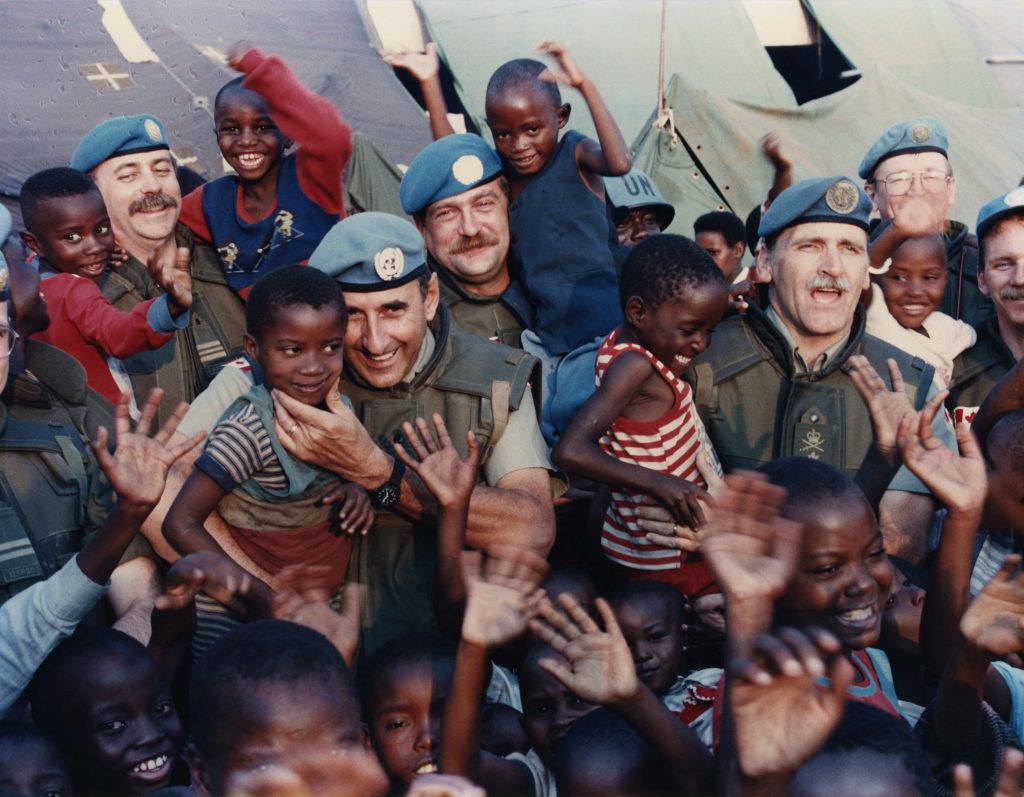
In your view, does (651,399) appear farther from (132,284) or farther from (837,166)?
(837,166)

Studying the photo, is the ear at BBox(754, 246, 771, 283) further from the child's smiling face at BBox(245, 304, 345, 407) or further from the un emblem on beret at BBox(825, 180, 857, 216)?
the child's smiling face at BBox(245, 304, 345, 407)

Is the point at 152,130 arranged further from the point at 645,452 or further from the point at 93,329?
the point at 645,452

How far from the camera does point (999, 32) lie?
1148cm

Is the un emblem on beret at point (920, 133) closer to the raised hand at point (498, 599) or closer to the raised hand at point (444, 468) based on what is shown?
the raised hand at point (444, 468)

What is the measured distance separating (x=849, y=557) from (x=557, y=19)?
320 inches

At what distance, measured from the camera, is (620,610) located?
11.9ft

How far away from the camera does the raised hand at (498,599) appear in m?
2.73

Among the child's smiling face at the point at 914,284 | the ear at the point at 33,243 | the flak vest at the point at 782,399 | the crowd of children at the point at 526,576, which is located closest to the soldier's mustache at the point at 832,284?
the crowd of children at the point at 526,576

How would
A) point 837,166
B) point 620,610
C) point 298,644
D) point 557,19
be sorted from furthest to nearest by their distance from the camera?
point 557,19, point 837,166, point 620,610, point 298,644

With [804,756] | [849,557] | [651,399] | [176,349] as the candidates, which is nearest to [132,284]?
[176,349]

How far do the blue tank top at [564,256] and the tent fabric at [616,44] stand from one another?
16.4 feet

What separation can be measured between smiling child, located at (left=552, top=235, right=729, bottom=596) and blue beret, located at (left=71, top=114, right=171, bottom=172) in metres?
1.99

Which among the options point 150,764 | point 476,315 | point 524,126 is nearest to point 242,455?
point 150,764

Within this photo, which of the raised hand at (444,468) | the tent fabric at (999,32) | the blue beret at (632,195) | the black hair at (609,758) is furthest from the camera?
the tent fabric at (999,32)
